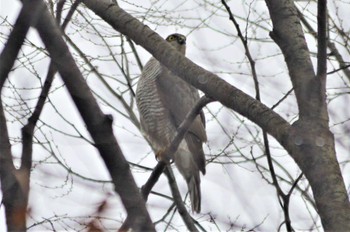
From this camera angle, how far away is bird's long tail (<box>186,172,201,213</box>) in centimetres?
672

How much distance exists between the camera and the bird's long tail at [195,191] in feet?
22.1

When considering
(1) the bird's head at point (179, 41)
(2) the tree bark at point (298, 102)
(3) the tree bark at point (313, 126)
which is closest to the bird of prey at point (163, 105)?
(1) the bird's head at point (179, 41)

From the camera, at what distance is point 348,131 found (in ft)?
14.5

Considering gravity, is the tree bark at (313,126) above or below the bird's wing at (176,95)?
below

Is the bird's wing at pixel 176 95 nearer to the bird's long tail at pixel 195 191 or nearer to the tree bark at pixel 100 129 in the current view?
the bird's long tail at pixel 195 191

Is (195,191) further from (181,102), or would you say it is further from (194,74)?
(194,74)

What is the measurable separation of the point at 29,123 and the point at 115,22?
151cm

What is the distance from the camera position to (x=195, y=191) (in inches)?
272

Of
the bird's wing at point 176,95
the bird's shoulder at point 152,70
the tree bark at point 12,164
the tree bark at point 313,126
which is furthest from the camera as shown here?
the bird's shoulder at point 152,70

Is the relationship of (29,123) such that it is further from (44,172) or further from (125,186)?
(125,186)

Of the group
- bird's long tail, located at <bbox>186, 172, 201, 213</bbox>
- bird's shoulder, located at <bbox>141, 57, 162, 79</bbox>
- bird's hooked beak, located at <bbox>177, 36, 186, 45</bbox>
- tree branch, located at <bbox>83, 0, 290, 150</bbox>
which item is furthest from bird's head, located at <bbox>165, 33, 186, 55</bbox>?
tree branch, located at <bbox>83, 0, 290, 150</bbox>

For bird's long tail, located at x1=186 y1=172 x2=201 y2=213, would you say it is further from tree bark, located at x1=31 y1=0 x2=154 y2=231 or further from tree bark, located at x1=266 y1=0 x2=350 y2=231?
tree bark, located at x1=31 y1=0 x2=154 y2=231

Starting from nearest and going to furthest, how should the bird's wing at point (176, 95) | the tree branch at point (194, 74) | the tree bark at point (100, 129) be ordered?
1. the tree bark at point (100, 129)
2. the tree branch at point (194, 74)
3. the bird's wing at point (176, 95)

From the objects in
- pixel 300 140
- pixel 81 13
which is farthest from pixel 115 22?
pixel 81 13
